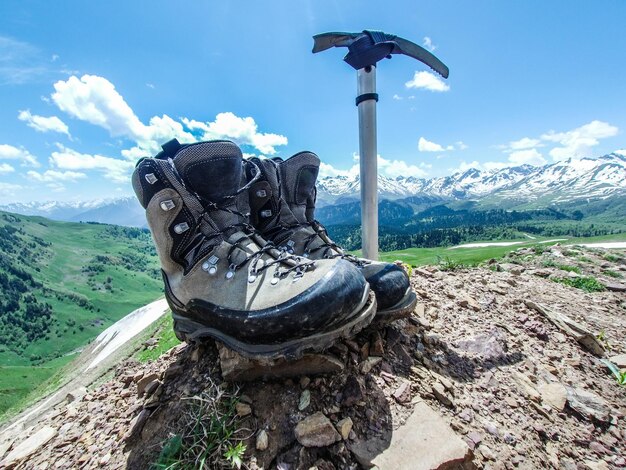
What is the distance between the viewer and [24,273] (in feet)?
578

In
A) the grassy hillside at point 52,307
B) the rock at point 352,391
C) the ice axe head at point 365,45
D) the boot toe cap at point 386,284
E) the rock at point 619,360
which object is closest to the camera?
the rock at point 352,391

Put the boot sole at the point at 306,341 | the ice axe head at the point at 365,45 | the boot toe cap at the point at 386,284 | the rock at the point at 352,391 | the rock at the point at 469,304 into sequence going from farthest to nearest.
Result: the rock at the point at 469,304
the ice axe head at the point at 365,45
the boot toe cap at the point at 386,284
the rock at the point at 352,391
the boot sole at the point at 306,341

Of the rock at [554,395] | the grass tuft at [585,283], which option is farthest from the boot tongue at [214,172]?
the grass tuft at [585,283]

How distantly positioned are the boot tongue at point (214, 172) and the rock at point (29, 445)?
233 cm

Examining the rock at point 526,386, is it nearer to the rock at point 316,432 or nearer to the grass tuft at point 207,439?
the rock at point 316,432

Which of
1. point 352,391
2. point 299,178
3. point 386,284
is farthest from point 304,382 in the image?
point 299,178

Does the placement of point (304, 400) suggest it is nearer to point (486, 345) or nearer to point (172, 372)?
point (172, 372)

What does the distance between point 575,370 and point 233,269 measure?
3568 millimetres

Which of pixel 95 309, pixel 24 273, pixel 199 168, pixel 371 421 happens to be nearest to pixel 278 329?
pixel 371 421

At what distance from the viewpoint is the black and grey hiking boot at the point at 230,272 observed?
235 centimetres

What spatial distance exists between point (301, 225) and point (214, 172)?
1215mm

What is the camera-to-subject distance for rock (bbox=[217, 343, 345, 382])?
2.50 metres

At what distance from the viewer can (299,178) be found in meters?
3.74

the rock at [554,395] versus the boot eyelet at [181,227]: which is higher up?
the boot eyelet at [181,227]
